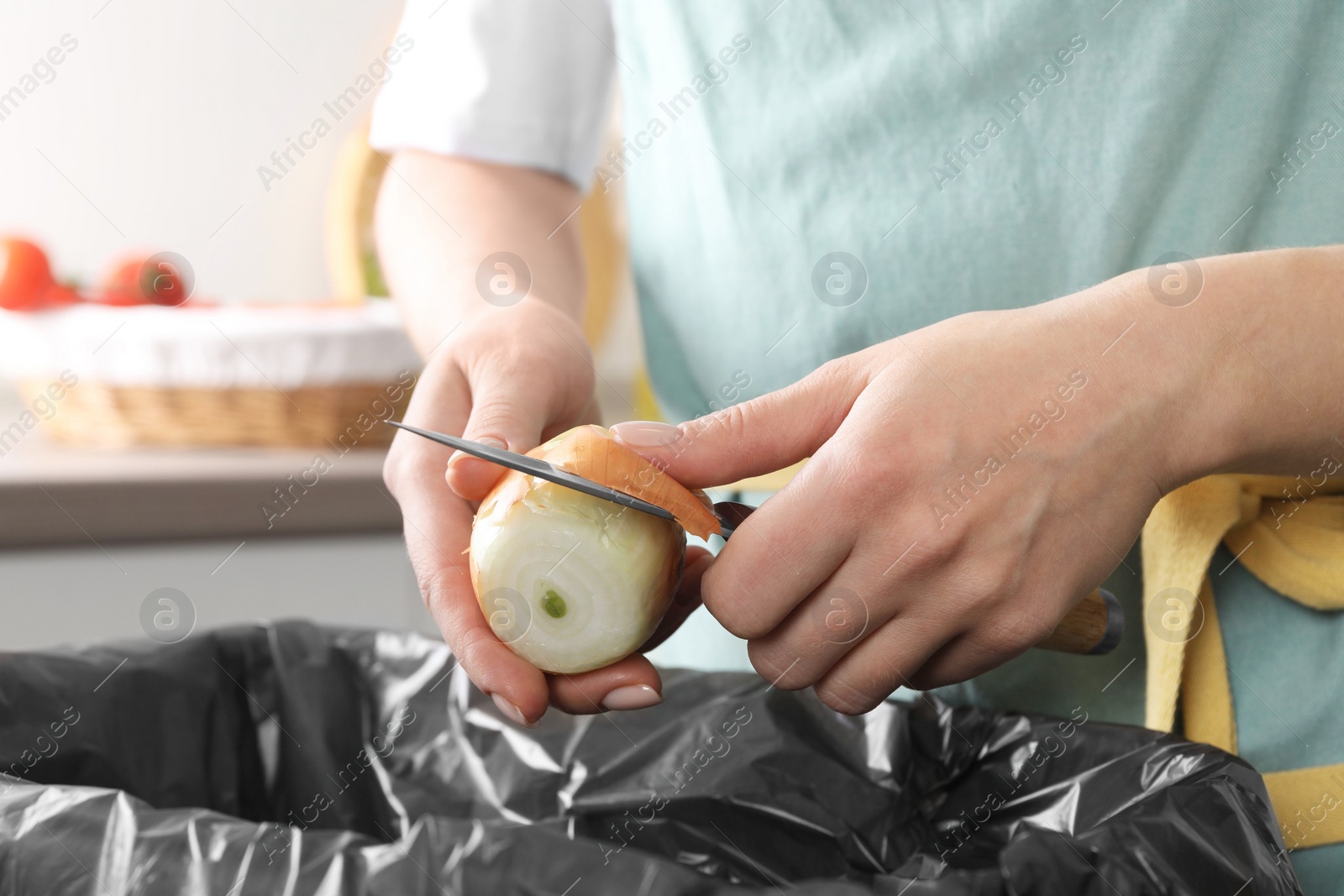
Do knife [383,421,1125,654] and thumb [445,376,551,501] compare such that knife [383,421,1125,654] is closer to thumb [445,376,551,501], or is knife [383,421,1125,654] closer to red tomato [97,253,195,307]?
thumb [445,376,551,501]

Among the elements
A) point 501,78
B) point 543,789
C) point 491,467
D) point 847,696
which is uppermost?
point 501,78

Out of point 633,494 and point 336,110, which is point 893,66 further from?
point 336,110

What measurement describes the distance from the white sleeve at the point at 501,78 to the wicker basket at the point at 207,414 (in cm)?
50

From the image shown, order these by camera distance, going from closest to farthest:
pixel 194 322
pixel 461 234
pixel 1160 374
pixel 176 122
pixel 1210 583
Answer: pixel 1160 374, pixel 1210 583, pixel 461 234, pixel 194 322, pixel 176 122

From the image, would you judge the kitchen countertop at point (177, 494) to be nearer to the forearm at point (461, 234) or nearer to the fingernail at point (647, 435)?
the forearm at point (461, 234)

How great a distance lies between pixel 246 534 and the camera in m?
1.17

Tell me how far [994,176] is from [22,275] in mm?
1040

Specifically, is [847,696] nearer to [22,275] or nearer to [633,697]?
[633,697]

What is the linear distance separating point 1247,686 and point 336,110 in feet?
4.41

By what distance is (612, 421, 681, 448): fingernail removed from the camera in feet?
1.36

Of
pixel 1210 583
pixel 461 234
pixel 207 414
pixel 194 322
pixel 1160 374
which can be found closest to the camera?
pixel 1160 374

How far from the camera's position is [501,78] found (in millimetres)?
699

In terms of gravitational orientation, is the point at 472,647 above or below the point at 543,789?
above

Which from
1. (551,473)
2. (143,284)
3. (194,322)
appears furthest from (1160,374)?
(143,284)
